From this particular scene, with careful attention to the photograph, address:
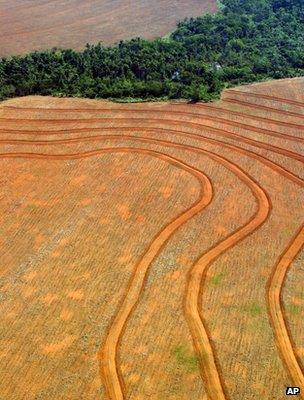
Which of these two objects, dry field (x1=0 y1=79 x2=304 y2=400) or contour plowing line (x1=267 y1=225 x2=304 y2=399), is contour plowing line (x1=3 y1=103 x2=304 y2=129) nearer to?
dry field (x1=0 y1=79 x2=304 y2=400)

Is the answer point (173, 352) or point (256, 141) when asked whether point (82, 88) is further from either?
point (173, 352)

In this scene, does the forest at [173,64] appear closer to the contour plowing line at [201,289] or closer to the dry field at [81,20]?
the dry field at [81,20]

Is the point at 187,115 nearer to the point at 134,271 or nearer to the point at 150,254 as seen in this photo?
the point at 150,254

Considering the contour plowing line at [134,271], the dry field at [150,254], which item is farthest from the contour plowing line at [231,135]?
the contour plowing line at [134,271]

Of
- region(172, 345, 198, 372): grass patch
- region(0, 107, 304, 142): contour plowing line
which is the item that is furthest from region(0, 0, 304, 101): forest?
region(172, 345, 198, 372): grass patch

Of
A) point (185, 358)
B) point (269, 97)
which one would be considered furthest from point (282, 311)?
point (269, 97)

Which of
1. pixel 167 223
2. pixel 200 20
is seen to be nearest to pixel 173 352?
pixel 167 223
